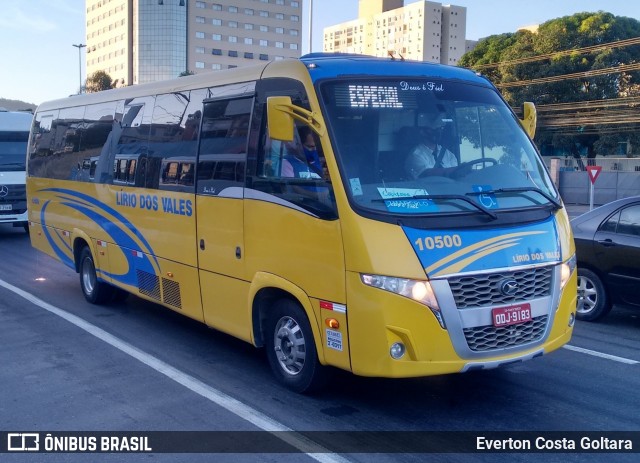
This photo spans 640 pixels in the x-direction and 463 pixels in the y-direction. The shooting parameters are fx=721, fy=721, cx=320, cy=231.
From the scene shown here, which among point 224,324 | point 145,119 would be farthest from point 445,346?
point 145,119

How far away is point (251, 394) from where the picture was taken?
21.4 feet

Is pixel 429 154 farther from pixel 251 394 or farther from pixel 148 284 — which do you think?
pixel 148 284

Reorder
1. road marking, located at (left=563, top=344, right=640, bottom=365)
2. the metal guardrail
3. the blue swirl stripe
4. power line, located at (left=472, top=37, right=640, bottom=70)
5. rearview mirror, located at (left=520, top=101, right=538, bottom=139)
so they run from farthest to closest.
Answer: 1. power line, located at (left=472, top=37, right=640, bottom=70)
2. the metal guardrail
3. the blue swirl stripe
4. road marking, located at (left=563, top=344, right=640, bottom=365)
5. rearview mirror, located at (left=520, top=101, right=538, bottom=139)

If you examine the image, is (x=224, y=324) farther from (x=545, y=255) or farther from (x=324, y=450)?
(x=545, y=255)

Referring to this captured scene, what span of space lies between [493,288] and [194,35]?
113 metres

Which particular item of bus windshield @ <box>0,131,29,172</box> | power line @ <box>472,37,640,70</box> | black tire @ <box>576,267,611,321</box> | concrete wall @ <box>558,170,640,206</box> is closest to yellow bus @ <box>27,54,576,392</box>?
black tire @ <box>576,267,611,321</box>

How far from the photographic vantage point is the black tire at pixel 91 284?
10.5 metres

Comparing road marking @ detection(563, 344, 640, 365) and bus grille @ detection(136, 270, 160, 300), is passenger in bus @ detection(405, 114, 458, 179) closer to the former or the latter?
road marking @ detection(563, 344, 640, 365)

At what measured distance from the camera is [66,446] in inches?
215

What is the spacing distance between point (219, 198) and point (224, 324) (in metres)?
1.28

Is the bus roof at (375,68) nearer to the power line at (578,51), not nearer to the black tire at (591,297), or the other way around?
the black tire at (591,297)

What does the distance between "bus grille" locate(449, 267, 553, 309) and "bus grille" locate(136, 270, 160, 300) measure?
440cm

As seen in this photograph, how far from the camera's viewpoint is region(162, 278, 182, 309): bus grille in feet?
27.1

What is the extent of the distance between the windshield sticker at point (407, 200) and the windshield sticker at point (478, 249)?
0.21 metres
